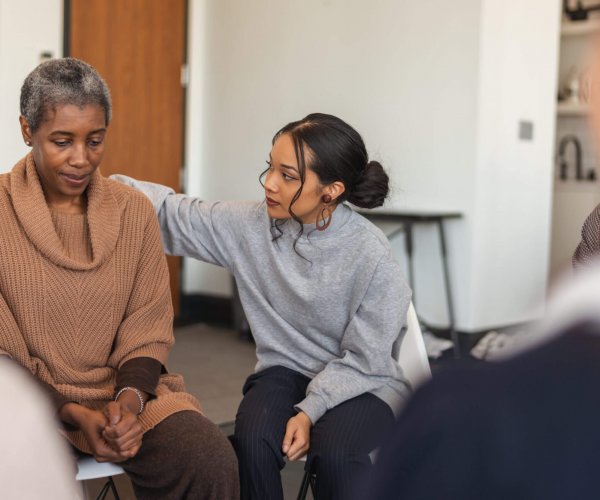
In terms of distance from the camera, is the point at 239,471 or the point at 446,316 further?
the point at 446,316

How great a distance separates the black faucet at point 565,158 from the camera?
5891mm

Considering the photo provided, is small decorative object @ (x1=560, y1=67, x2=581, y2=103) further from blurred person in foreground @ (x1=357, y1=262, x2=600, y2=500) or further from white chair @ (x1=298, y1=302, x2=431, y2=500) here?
blurred person in foreground @ (x1=357, y1=262, x2=600, y2=500)

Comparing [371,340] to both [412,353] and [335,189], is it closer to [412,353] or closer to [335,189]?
[412,353]

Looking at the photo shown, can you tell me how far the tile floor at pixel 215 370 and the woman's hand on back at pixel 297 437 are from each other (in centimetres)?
86

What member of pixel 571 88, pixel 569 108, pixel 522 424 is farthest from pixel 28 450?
pixel 571 88

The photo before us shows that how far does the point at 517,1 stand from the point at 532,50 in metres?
0.30

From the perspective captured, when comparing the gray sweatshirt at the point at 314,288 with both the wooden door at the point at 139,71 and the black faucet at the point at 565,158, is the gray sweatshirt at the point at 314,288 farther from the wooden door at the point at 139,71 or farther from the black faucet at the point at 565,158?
the black faucet at the point at 565,158

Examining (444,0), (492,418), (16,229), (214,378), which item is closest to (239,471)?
(16,229)

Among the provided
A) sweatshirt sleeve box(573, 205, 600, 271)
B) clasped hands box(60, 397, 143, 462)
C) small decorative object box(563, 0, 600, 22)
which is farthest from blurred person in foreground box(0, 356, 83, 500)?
small decorative object box(563, 0, 600, 22)

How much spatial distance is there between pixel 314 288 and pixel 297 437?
14.0 inches

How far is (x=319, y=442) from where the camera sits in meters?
1.85

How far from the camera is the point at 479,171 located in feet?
15.1

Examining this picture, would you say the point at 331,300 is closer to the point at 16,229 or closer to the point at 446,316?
the point at 16,229

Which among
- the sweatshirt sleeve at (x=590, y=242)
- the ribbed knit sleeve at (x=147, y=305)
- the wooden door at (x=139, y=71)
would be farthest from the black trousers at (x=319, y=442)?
the wooden door at (x=139, y=71)
